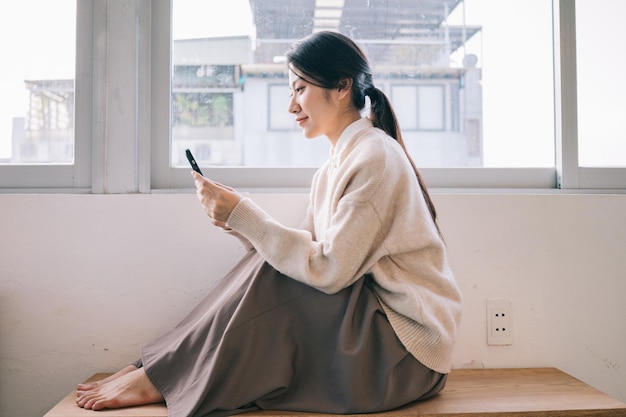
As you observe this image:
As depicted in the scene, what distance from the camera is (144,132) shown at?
4.73ft

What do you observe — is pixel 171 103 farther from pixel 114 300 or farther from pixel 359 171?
pixel 359 171

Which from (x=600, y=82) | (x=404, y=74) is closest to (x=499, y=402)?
(x=404, y=74)

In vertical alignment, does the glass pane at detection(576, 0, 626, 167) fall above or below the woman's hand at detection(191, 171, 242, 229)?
above

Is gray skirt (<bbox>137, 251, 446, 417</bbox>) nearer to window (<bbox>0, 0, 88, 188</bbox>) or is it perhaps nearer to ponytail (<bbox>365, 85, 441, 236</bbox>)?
ponytail (<bbox>365, 85, 441, 236</bbox>)

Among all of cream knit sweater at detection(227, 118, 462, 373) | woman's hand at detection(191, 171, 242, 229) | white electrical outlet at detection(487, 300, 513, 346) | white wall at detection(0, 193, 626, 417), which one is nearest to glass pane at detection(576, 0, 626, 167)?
white wall at detection(0, 193, 626, 417)

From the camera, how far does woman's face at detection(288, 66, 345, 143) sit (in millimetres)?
1222

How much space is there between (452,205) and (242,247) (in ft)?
1.90

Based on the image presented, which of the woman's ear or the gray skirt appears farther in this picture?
the woman's ear

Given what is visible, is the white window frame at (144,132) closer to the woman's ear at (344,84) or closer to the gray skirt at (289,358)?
the woman's ear at (344,84)

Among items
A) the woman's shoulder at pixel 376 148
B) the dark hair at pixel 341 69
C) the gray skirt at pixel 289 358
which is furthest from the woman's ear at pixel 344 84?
the gray skirt at pixel 289 358

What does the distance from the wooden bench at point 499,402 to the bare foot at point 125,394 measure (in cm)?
2

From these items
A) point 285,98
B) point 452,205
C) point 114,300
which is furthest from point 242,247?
point 452,205

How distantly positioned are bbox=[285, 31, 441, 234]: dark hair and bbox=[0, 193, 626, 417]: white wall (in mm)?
325

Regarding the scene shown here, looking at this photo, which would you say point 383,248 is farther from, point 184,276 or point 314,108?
point 184,276
